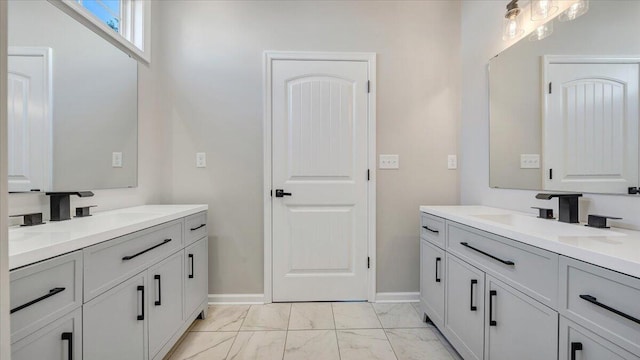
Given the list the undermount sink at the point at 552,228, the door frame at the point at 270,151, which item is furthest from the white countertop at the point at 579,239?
the door frame at the point at 270,151

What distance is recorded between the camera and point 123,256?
4.10ft

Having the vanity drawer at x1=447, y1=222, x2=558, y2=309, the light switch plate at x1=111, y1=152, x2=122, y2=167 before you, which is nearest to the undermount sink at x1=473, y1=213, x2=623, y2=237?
the vanity drawer at x1=447, y1=222, x2=558, y2=309

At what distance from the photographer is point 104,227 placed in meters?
1.22

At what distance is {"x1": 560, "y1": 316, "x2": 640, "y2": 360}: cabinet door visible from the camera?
0.80 m

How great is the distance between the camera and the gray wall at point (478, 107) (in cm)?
199

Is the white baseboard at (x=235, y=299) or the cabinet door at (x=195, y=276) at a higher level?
the cabinet door at (x=195, y=276)

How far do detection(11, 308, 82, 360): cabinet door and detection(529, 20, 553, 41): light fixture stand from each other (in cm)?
258

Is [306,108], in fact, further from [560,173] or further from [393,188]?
[560,173]

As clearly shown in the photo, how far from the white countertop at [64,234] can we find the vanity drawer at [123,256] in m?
0.04

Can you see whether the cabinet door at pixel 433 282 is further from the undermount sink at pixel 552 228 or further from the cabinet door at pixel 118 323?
the cabinet door at pixel 118 323

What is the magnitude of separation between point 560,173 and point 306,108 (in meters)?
1.73

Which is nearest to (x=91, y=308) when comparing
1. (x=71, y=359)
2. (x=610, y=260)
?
(x=71, y=359)

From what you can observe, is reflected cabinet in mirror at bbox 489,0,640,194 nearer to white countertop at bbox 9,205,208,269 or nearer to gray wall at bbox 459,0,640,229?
gray wall at bbox 459,0,640,229

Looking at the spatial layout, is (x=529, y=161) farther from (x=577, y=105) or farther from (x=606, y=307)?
(x=606, y=307)
